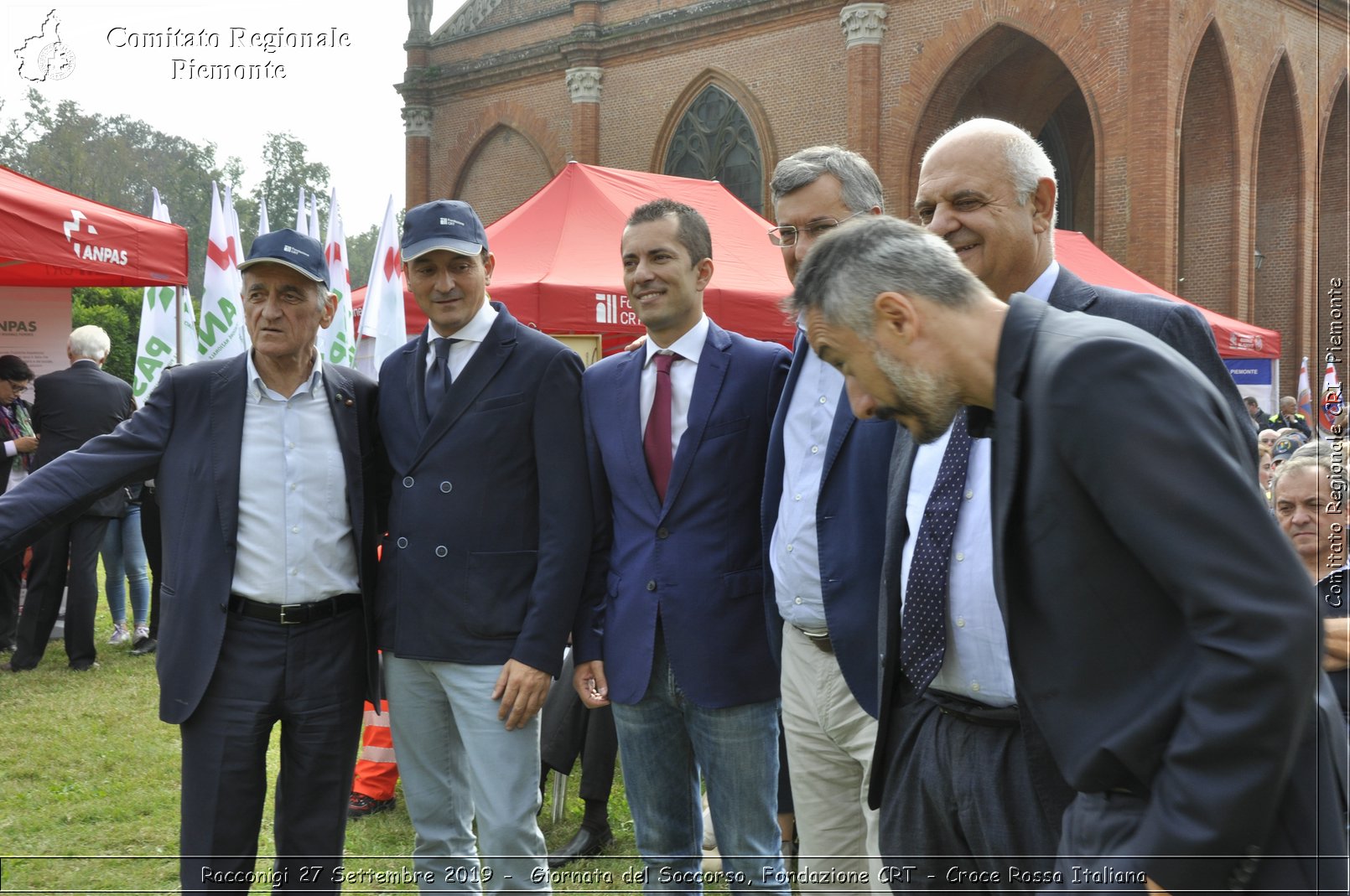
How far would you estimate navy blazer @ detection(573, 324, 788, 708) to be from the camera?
111 inches

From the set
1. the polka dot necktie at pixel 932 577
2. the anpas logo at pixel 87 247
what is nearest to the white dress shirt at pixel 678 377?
the polka dot necktie at pixel 932 577

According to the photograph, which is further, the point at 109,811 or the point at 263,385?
the point at 109,811

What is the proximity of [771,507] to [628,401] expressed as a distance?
0.53 metres

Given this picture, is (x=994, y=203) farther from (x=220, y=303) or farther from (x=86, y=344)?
(x=86, y=344)

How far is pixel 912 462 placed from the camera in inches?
91.0

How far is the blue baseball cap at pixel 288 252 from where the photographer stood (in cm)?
296

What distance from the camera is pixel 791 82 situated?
22.0 m

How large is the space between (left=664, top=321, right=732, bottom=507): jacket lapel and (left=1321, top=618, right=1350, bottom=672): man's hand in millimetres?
1638

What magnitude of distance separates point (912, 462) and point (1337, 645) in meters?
1.28

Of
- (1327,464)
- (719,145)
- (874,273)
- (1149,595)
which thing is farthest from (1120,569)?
(719,145)

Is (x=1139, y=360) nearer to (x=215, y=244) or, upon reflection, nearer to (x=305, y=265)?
(x=305, y=265)

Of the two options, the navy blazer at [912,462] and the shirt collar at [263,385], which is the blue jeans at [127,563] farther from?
the navy blazer at [912,462]

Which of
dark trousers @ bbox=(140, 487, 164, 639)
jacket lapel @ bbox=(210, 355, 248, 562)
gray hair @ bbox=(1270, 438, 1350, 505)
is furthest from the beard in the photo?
dark trousers @ bbox=(140, 487, 164, 639)

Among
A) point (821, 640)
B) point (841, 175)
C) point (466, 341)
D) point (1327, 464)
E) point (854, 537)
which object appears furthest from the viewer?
point (1327, 464)
